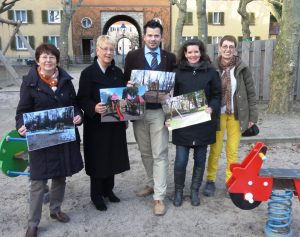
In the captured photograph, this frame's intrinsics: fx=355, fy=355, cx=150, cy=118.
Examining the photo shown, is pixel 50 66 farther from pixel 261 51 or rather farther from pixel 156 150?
pixel 261 51

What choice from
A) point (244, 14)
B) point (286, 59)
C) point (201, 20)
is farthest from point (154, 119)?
point (244, 14)

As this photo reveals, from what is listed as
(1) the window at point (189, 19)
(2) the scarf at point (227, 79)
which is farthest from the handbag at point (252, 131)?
(1) the window at point (189, 19)

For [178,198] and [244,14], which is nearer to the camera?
[178,198]

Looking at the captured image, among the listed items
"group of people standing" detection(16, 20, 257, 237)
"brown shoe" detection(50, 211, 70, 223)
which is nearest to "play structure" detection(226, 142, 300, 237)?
"group of people standing" detection(16, 20, 257, 237)

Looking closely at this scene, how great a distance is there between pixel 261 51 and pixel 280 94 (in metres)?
1.94

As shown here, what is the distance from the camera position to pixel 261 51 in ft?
32.4

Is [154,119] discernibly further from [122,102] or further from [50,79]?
[50,79]

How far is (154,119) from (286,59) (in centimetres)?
539

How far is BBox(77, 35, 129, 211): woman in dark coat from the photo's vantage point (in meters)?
3.68

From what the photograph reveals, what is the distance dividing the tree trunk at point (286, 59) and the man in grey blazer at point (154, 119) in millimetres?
5131

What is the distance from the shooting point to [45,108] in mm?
3363

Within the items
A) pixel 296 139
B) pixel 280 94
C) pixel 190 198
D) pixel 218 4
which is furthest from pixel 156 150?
pixel 218 4

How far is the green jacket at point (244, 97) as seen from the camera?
13.7ft

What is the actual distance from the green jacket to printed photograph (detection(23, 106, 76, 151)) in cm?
190
